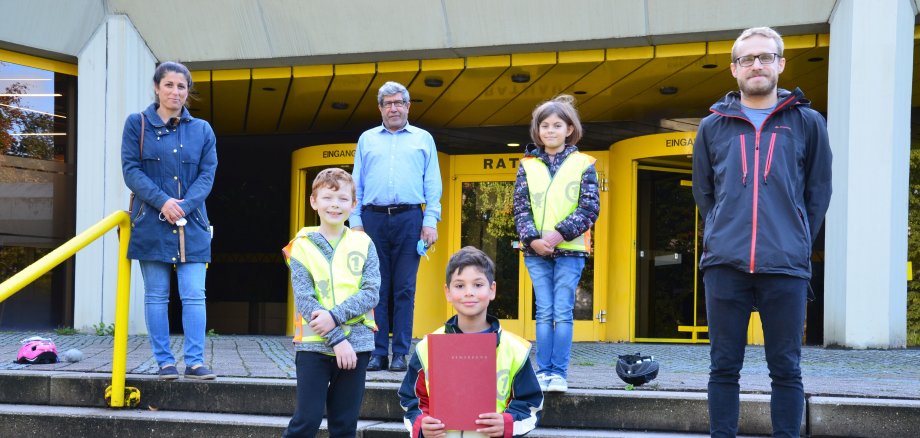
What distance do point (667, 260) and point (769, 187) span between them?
7.41 meters

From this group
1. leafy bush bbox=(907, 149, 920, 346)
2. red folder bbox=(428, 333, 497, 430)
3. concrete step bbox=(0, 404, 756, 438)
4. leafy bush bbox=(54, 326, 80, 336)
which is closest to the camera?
red folder bbox=(428, 333, 497, 430)

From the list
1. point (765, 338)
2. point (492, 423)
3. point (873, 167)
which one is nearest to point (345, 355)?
point (492, 423)

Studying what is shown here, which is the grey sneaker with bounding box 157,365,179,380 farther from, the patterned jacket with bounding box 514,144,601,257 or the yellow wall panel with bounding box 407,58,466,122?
the yellow wall panel with bounding box 407,58,466,122

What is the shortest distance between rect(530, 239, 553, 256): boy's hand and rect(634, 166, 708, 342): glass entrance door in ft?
20.4

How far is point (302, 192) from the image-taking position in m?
11.7

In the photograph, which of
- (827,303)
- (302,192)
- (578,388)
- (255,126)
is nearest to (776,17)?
(827,303)

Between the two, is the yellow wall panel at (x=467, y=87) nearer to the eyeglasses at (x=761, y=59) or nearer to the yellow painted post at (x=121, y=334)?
the yellow painted post at (x=121, y=334)

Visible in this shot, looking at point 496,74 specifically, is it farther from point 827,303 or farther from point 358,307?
point 358,307

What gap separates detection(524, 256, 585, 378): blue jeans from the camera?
473cm

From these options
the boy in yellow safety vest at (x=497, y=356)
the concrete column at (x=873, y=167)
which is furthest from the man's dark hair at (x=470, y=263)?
the concrete column at (x=873, y=167)

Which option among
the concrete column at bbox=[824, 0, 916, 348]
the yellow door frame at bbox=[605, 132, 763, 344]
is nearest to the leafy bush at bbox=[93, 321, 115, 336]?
the yellow door frame at bbox=[605, 132, 763, 344]

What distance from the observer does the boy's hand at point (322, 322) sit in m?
3.60

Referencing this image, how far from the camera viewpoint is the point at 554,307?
480 cm

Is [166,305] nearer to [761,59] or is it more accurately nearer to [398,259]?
[398,259]
